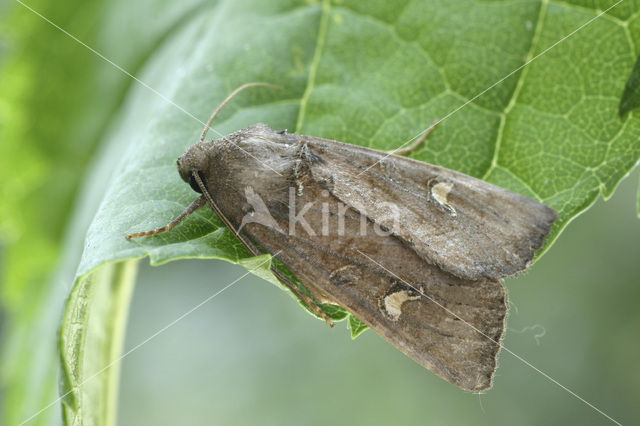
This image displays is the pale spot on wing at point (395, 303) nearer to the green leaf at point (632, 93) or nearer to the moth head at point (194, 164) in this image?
the moth head at point (194, 164)

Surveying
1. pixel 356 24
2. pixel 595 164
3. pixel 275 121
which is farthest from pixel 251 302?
pixel 595 164

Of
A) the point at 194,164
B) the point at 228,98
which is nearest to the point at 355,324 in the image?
the point at 194,164

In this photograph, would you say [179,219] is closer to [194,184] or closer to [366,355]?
[194,184]

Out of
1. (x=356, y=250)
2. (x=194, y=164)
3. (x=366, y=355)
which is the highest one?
(x=194, y=164)

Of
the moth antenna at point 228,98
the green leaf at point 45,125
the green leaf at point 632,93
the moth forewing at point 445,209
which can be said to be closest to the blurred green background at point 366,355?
the green leaf at point 45,125

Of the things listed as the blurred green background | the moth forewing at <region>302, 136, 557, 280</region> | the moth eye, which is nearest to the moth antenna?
the moth eye

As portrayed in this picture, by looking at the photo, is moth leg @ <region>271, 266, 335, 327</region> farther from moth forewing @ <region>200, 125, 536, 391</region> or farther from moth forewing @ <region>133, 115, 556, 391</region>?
moth forewing @ <region>200, 125, 536, 391</region>

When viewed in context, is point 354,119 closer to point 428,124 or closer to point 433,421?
point 428,124
